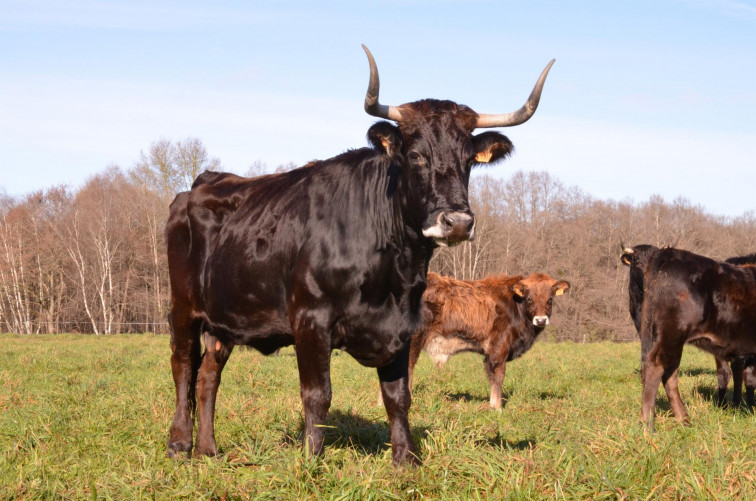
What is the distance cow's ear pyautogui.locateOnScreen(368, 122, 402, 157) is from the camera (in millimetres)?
4555

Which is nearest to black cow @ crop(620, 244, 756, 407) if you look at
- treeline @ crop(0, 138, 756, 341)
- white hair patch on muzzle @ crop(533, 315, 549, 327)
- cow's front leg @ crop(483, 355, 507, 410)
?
white hair patch on muzzle @ crop(533, 315, 549, 327)

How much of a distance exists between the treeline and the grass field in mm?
34708

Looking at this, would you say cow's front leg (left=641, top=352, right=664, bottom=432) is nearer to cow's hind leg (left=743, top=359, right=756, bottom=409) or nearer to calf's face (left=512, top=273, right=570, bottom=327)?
cow's hind leg (left=743, top=359, right=756, bottom=409)

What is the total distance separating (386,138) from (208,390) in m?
2.76

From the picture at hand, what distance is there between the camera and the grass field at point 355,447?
12.7 ft

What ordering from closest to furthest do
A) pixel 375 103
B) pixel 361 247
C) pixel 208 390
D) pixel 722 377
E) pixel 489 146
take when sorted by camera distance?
1. pixel 375 103
2. pixel 361 247
3. pixel 489 146
4. pixel 208 390
5. pixel 722 377

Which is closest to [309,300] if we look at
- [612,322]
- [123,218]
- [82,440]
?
[82,440]

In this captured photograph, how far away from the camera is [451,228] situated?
4.16 m

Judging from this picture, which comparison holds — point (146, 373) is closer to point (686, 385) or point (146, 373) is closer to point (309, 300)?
point (309, 300)

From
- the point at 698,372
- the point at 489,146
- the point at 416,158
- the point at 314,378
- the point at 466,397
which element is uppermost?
the point at 489,146

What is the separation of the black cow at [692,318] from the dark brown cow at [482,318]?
12.2ft

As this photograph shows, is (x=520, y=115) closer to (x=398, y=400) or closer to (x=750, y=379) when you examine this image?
(x=398, y=400)

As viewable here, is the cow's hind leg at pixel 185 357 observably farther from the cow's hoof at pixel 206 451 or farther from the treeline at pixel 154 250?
the treeline at pixel 154 250

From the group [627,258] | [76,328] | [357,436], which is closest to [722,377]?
[627,258]
